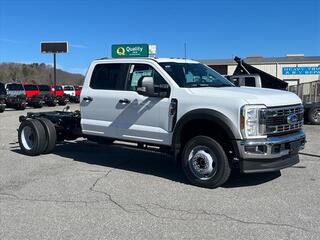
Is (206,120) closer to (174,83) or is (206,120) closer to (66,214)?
(174,83)

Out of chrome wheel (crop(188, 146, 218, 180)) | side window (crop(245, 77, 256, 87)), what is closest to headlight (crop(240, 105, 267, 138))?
chrome wheel (crop(188, 146, 218, 180))

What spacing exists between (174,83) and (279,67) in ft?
144

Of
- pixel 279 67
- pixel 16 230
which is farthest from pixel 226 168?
pixel 279 67

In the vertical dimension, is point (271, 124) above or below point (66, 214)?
above

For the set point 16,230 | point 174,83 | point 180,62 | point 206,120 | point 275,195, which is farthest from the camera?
point 180,62

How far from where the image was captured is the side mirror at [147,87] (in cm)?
786

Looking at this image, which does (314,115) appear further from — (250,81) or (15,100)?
(15,100)

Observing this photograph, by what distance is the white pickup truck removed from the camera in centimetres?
696

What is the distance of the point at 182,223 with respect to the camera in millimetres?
5531

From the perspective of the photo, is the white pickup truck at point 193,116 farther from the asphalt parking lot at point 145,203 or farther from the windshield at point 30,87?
the windshield at point 30,87

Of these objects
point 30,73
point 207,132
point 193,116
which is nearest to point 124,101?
point 193,116

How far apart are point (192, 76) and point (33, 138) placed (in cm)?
425

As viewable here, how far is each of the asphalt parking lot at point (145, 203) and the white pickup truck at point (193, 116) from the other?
0.49 meters

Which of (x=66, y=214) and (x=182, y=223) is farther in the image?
(x=66, y=214)
